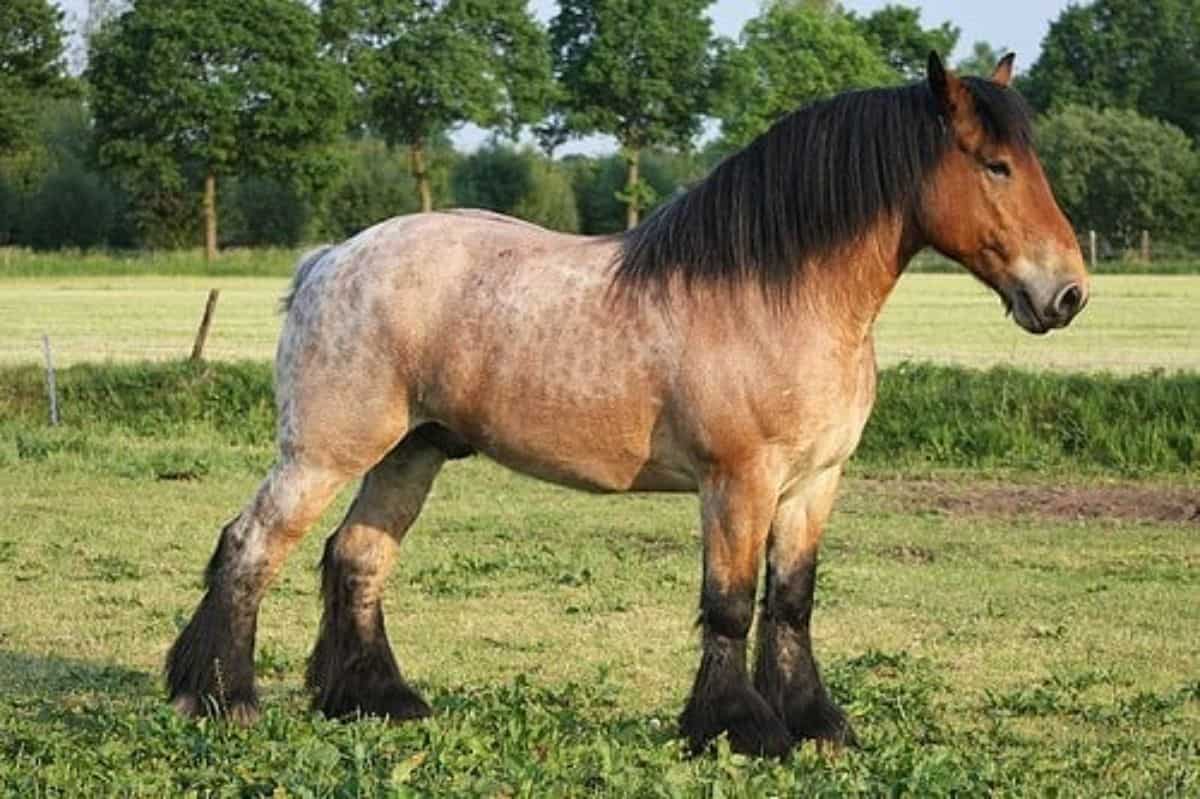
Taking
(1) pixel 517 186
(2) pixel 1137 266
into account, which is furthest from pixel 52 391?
(1) pixel 517 186

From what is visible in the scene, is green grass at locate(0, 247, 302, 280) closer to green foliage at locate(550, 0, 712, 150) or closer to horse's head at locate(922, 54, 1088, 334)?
green foliage at locate(550, 0, 712, 150)

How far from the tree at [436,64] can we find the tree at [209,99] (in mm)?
4213

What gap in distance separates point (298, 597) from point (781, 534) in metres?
5.03

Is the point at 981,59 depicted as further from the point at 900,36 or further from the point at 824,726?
the point at 824,726

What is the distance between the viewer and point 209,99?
83.3m

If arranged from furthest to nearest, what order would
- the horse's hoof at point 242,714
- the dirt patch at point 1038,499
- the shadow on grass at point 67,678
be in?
1. the dirt patch at point 1038,499
2. the shadow on grass at point 67,678
3. the horse's hoof at point 242,714

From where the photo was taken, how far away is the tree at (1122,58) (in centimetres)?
10869

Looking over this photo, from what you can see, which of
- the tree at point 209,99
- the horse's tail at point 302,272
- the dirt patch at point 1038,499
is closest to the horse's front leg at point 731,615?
the horse's tail at point 302,272

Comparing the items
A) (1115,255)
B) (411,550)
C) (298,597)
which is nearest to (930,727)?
(298,597)

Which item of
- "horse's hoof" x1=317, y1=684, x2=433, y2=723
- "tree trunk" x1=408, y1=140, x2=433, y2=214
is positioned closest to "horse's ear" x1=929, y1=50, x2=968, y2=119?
"horse's hoof" x1=317, y1=684, x2=433, y2=723

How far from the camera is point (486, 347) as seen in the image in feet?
25.7

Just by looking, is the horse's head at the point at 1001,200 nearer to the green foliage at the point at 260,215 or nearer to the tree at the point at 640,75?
the green foliage at the point at 260,215

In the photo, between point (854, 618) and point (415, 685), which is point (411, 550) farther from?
point (415, 685)

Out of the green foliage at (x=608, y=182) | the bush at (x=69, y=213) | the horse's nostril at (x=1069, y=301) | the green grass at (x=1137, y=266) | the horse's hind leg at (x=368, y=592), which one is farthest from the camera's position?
the green foliage at (x=608, y=182)
